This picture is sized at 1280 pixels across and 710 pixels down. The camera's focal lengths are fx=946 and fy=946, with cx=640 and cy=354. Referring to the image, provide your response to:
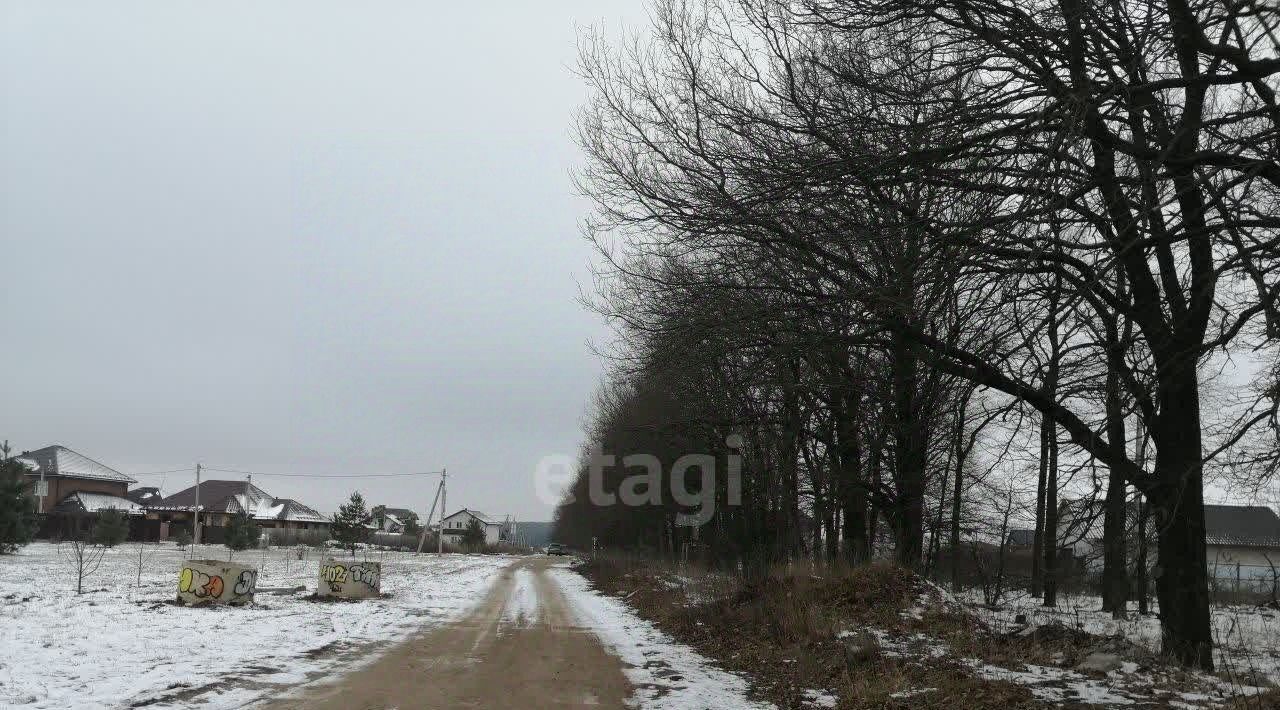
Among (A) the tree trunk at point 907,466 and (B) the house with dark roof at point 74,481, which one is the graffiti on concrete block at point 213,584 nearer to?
(A) the tree trunk at point 907,466

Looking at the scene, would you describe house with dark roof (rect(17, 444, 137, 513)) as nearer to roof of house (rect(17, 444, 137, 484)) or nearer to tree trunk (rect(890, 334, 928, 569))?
roof of house (rect(17, 444, 137, 484))

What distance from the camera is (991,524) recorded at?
89.7 ft

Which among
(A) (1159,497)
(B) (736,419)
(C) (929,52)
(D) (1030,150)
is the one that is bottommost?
(A) (1159,497)

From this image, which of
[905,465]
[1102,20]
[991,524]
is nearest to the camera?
[1102,20]

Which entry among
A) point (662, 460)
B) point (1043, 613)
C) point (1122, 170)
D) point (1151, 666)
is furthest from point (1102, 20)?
point (662, 460)

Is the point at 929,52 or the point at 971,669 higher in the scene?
the point at 929,52

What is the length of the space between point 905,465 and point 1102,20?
1217 centimetres

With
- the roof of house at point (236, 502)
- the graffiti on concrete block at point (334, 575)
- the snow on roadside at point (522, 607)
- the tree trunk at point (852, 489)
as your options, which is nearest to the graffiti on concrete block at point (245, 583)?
the graffiti on concrete block at point (334, 575)

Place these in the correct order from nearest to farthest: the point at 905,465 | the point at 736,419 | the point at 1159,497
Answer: the point at 1159,497 → the point at 905,465 → the point at 736,419

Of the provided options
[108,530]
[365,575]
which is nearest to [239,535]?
[108,530]

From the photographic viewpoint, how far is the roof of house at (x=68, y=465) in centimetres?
7712

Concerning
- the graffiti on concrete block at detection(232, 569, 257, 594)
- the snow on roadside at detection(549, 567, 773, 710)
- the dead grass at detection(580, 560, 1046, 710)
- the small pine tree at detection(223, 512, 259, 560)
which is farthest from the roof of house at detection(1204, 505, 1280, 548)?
the small pine tree at detection(223, 512, 259, 560)

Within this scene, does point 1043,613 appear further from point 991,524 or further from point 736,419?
point 991,524

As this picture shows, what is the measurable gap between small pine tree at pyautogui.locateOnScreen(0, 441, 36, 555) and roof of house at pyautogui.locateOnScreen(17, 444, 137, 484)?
3921cm
